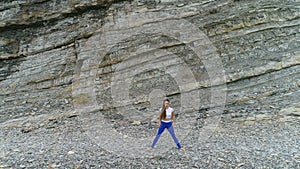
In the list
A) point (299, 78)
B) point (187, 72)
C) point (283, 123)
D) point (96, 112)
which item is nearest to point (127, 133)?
point (96, 112)

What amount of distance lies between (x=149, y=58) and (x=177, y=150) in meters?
5.44

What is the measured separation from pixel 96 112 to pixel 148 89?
8.94 ft

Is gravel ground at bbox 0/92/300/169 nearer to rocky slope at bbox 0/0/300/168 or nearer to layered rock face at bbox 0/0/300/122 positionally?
rocky slope at bbox 0/0/300/168

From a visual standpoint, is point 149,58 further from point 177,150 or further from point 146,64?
point 177,150

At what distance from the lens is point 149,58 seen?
11.7m

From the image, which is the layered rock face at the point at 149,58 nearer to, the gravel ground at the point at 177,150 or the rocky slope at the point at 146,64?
the rocky slope at the point at 146,64

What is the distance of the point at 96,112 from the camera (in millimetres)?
11672

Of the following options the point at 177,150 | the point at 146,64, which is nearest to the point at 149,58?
the point at 146,64

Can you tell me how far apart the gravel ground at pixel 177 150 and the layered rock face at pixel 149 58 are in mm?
681

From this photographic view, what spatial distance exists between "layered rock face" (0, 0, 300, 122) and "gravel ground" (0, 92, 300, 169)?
2.24 ft

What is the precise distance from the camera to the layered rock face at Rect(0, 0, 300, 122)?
11.2m

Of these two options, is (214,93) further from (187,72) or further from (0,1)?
(0,1)

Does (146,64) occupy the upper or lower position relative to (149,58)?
lower

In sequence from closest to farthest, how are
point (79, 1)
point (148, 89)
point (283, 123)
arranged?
point (283, 123), point (148, 89), point (79, 1)
